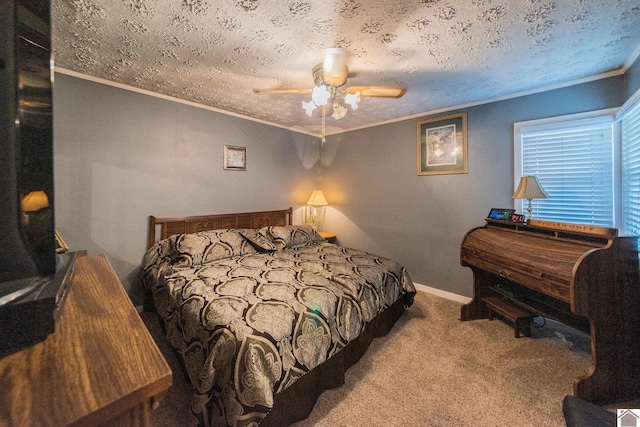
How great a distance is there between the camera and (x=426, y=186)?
3.15 metres

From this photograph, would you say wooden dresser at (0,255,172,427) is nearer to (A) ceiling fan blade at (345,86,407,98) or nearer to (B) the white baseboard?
(A) ceiling fan blade at (345,86,407,98)

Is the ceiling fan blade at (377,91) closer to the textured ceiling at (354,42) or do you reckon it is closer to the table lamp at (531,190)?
the textured ceiling at (354,42)

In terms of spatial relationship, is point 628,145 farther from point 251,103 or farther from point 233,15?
point 251,103

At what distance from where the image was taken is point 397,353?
1997 millimetres

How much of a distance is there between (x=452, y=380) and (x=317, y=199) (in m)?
2.86

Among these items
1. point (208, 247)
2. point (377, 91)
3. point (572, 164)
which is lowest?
point (208, 247)

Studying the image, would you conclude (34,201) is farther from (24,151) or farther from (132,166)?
(132,166)

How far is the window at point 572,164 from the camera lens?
2109 millimetres

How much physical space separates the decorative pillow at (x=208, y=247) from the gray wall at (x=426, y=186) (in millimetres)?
1849

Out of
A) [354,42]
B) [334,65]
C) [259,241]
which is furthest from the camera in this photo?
[259,241]

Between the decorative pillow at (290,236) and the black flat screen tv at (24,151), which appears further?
the decorative pillow at (290,236)

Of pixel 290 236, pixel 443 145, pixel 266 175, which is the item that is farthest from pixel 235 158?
pixel 443 145

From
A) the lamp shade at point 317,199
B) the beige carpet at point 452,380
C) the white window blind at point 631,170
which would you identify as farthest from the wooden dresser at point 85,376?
the lamp shade at point 317,199

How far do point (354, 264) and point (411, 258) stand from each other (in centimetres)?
135
